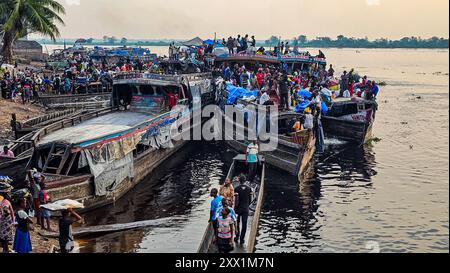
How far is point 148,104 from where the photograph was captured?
26.1 meters

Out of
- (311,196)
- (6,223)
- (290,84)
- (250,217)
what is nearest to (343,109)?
(290,84)

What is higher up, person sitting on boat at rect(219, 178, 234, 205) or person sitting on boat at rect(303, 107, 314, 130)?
person sitting on boat at rect(303, 107, 314, 130)

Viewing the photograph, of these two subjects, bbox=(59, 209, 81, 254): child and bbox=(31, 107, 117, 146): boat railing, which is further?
bbox=(31, 107, 117, 146): boat railing

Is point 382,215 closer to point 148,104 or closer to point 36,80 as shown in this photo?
point 148,104

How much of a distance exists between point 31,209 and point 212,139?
17.8m

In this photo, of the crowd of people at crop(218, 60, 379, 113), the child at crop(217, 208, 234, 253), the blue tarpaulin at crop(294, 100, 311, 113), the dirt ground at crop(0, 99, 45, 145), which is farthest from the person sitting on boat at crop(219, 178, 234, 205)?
the dirt ground at crop(0, 99, 45, 145)

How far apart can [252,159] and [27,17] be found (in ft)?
92.3

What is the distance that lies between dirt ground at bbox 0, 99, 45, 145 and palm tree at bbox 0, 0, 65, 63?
7862 millimetres

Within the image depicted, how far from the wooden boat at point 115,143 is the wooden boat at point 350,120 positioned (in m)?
8.94

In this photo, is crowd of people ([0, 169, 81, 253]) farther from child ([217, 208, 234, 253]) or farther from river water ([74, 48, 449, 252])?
child ([217, 208, 234, 253])

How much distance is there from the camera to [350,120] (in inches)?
1168

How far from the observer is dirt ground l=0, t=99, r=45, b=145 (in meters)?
26.1

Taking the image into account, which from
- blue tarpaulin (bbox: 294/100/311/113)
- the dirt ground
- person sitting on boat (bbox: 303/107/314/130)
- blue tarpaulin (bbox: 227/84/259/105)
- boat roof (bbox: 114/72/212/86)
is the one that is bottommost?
the dirt ground
